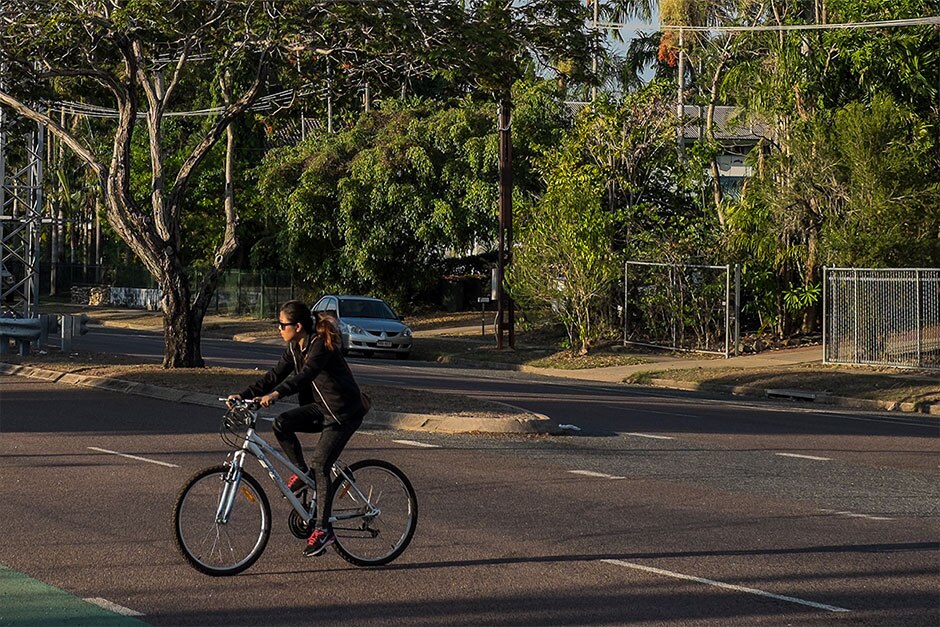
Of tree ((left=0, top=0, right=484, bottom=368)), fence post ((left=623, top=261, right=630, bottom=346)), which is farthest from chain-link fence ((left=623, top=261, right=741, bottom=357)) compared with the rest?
tree ((left=0, top=0, right=484, bottom=368))

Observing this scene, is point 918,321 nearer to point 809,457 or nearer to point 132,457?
point 809,457

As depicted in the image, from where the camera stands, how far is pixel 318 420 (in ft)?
28.8

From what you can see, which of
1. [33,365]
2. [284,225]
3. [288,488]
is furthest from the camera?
[284,225]

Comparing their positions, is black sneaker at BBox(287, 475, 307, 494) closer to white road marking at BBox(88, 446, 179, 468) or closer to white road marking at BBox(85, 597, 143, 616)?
white road marking at BBox(85, 597, 143, 616)

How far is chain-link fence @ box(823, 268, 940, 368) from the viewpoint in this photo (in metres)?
27.9

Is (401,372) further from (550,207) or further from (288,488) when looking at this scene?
(288,488)

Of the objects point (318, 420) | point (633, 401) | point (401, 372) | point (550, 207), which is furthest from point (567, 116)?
point (318, 420)

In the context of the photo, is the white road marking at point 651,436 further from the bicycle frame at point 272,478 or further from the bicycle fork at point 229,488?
the bicycle fork at point 229,488

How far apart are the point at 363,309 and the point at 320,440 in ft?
92.1

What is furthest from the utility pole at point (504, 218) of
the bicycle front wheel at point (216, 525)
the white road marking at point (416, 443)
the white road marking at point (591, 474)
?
the bicycle front wheel at point (216, 525)

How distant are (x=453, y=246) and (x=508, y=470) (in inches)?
1311

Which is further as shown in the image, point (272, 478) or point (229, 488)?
point (272, 478)

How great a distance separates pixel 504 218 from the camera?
115 feet

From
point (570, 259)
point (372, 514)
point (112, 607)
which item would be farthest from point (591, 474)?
point (570, 259)
